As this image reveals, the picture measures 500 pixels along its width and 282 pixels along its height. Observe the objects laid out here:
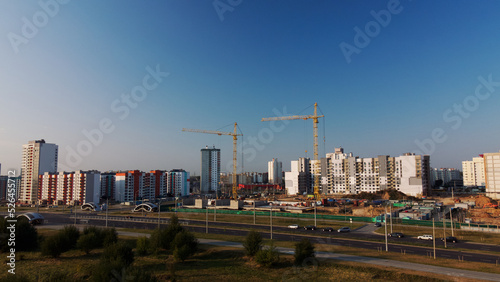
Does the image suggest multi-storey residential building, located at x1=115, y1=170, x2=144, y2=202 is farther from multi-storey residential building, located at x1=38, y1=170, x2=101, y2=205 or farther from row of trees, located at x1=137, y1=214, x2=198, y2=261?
row of trees, located at x1=137, y1=214, x2=198, y2=261

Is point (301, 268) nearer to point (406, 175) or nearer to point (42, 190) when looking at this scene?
point (406, 175)

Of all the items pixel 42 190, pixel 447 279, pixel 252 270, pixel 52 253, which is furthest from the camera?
pixel 42 190

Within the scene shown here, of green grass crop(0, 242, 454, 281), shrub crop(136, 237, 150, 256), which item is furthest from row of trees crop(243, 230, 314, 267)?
shrub crop(136, 237, 150, 256)

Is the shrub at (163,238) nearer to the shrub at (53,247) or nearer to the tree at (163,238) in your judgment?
the tree at (163,238)

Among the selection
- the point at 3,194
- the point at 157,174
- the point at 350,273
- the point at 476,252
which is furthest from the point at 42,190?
the point at 476,252

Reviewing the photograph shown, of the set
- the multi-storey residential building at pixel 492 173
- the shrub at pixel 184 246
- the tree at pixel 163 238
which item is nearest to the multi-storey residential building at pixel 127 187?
the tree at pixel 163 238

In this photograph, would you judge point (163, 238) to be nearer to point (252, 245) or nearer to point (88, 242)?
point (88, 242)
